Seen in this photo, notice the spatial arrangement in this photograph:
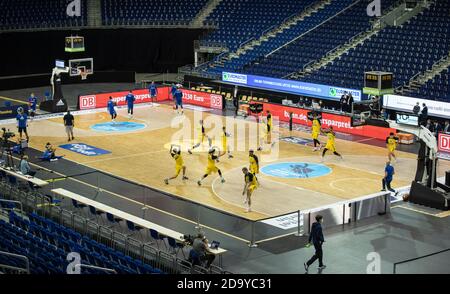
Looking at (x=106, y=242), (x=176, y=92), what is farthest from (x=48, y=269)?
(x=176, y=92)

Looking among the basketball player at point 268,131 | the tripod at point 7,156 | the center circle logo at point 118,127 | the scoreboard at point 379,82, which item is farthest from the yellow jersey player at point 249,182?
the center circle logo at point 118,127

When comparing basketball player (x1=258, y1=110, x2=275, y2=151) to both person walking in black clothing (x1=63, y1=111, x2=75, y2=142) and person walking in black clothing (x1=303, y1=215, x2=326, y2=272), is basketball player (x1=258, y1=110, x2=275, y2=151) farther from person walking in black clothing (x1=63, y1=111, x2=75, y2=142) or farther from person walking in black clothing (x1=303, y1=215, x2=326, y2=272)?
person walking in black clothing (x1=303, y1=215, x2=326, y2=272)

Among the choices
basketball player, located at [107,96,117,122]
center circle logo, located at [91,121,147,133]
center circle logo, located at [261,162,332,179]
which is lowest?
center circle logo, located at [261,162,332,179]

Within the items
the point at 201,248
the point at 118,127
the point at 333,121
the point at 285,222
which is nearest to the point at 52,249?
the point at 201,248

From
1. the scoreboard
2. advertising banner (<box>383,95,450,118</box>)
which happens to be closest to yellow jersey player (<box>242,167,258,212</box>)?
the scoreboard

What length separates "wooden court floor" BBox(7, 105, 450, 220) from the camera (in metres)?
32.3

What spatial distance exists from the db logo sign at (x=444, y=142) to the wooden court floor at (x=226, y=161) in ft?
6.20

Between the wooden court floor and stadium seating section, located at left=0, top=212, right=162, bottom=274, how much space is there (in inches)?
303

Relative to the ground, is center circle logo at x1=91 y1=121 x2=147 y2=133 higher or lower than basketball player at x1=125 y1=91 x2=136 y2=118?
lower

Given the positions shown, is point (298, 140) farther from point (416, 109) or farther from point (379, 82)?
point (416, 109)

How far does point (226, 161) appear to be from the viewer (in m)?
38.3

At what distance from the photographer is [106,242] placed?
2606cm

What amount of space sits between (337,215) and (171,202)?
6.07 m
